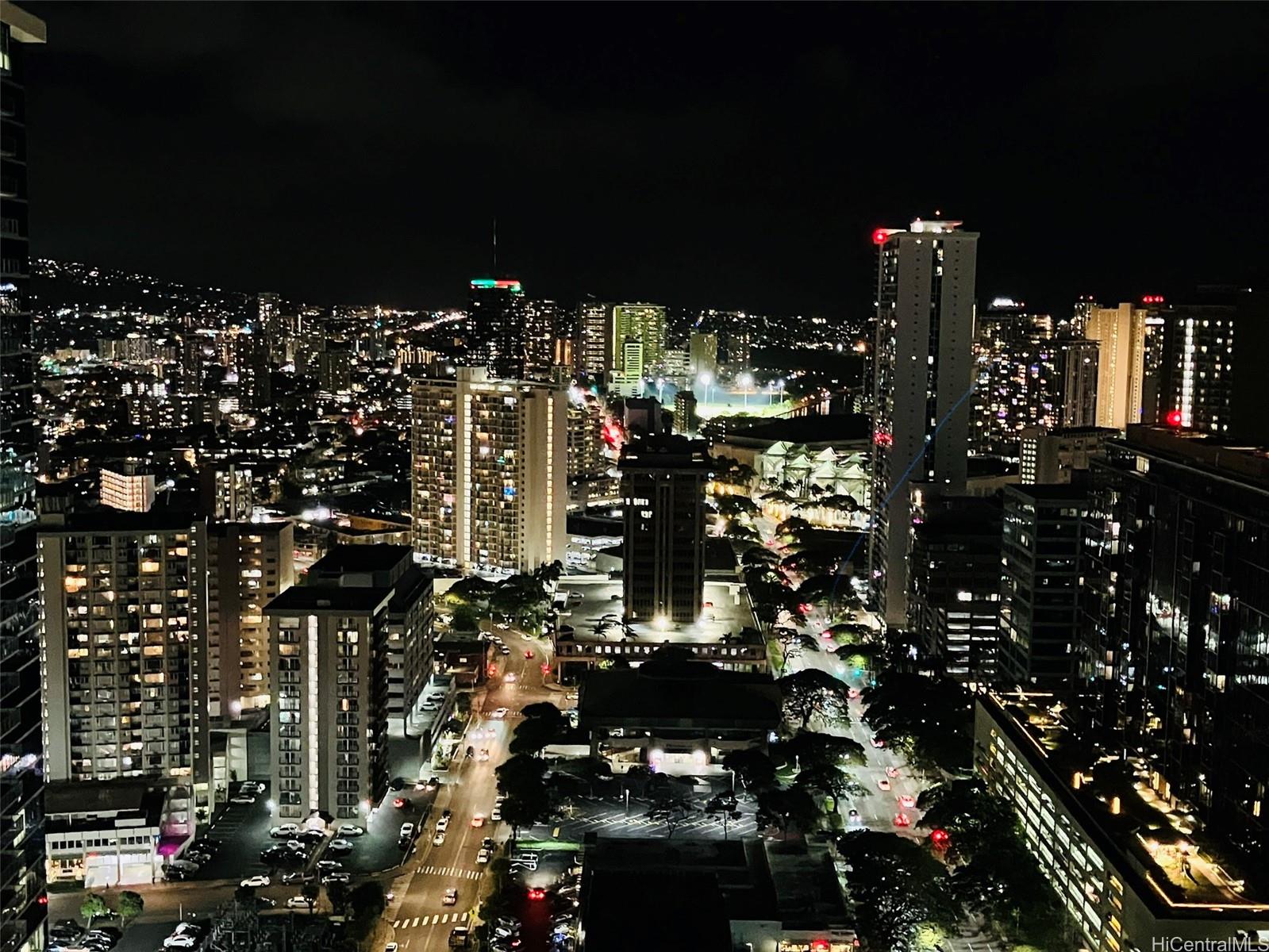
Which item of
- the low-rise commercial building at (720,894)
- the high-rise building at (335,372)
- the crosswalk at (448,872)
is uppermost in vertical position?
the high-rise building at (335,372)

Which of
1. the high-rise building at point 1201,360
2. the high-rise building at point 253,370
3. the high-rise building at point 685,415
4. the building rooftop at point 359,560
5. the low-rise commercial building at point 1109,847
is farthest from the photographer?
the high-rise building at point 253,370

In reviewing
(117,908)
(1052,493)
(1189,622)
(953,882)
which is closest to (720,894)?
(953,882)

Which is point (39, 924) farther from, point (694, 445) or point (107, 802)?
point (694, 445)

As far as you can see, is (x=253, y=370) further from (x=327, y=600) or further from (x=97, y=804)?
(x=97, y=804)

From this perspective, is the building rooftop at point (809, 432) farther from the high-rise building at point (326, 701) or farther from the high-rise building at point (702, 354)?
the high-rise building at point (326, 701)

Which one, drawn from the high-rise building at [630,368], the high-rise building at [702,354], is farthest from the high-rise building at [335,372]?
the high-rise building at [702,354]

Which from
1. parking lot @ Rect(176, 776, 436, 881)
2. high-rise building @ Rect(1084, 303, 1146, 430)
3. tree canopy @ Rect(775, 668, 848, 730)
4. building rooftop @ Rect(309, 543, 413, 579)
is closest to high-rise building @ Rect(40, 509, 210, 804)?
parking lot @ Rect(176, 776, 436, 881)
